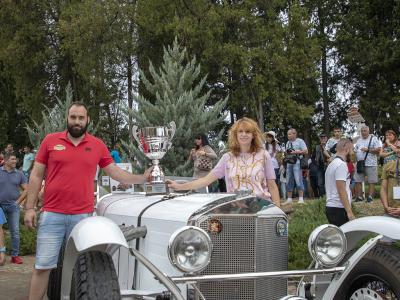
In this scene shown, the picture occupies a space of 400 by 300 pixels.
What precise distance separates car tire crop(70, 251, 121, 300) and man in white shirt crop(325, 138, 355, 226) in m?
3.25

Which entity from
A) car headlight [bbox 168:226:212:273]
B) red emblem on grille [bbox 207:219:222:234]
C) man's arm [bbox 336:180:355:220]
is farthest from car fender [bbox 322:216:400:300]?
man's arm [bbox 336:180:355:220]

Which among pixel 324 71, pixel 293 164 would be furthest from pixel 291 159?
pixel 324 71

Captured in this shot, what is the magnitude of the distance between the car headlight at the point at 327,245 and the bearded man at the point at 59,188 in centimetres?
195

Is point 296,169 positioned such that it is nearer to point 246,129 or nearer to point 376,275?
point 246,129

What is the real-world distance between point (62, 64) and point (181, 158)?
17822 millimetres

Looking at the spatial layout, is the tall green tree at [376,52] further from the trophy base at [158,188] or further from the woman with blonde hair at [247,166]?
the trophy base at [158,188]

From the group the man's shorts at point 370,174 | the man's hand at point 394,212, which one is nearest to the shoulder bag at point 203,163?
the man's hand at point 394,212

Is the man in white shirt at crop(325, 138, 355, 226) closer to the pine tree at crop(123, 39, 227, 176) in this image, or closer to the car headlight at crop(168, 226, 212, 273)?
the car headlight at crop(168, 226, 212, 273)

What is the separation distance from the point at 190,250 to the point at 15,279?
4.82 m

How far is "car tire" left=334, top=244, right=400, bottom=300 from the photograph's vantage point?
3.89 meters

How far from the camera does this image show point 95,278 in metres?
3.47

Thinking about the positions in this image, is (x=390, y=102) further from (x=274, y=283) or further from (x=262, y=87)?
(x=274, y=283)

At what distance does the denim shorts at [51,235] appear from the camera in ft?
15.3

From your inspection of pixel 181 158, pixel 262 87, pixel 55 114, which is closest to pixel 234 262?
pixel 181 158
